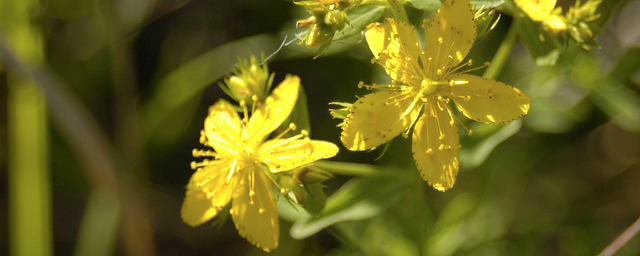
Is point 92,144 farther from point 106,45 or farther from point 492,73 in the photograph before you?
point 492,73

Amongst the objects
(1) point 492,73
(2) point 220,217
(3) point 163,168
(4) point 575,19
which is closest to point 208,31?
(3) point 163,168

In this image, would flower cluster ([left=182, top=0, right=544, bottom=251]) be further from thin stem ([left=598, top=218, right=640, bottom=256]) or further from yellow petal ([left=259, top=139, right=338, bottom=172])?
thin stem ([left=598, top=218, right=640, bottom=256])

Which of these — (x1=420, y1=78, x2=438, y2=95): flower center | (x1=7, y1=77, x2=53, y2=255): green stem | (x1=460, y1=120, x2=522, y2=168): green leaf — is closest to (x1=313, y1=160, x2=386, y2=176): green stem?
(x1=460, y1=120, x2=522, y2=168): green leaf

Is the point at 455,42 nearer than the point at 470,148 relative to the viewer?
Yes

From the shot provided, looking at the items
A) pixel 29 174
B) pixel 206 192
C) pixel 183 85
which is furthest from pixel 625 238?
pixel 29 174

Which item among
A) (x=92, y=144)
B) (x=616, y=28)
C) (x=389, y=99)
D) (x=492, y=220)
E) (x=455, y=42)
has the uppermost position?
(x=455, y=42)

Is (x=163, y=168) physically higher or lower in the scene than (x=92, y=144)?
lower

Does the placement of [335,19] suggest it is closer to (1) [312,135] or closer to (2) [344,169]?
(2) [344,169]

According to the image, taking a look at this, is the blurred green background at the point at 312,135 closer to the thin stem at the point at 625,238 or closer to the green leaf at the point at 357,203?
the green leaf at the point at 357,203
